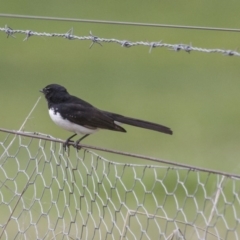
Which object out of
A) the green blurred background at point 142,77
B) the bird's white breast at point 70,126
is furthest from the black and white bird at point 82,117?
the green blurred background at point 142,77

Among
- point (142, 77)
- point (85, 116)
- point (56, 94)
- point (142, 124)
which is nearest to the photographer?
point (142, 124)

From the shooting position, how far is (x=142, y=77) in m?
14.4

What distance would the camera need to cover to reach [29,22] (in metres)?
17.1

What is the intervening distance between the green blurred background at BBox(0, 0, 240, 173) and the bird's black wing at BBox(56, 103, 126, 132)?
3.93 metres

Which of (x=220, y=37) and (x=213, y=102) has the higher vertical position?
(x=220, y=37)

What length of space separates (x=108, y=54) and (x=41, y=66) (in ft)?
3.92

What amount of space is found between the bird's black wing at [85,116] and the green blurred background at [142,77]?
12.9 ft

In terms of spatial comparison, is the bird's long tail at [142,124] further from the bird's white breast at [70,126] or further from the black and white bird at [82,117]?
the bird's white breast at [70,126]

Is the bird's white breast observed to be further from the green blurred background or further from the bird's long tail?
the green blurred background

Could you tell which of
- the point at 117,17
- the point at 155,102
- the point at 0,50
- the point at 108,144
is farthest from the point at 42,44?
A: the point at 108,144

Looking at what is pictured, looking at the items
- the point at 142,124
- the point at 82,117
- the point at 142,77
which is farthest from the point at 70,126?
the point at 142,77

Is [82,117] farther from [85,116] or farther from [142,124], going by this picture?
[142,124]

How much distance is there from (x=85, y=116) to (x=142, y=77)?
8.68 meters

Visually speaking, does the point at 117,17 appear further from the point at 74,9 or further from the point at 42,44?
the point at 42,44
